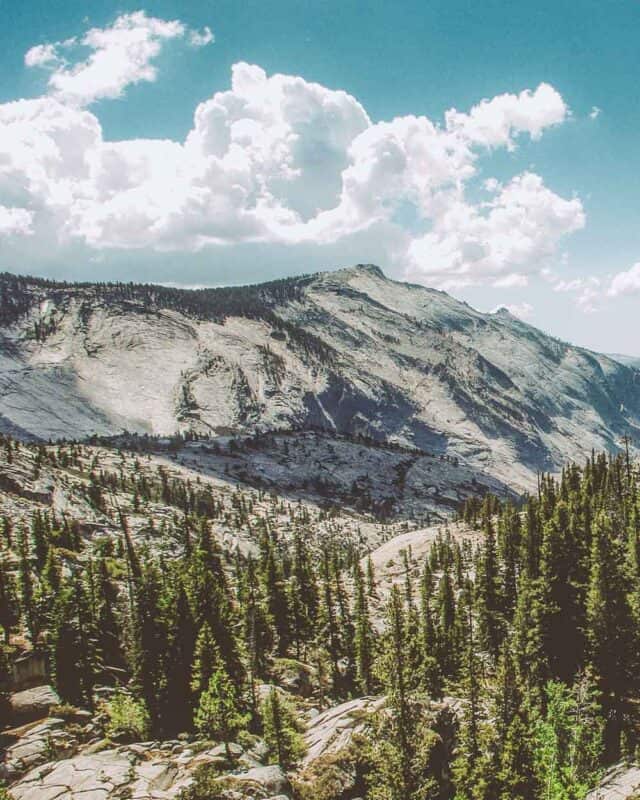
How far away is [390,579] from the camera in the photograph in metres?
124

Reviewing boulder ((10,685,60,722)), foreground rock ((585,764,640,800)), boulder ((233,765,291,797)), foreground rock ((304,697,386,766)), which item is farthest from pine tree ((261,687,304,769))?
boulder ((10,685,60,722))

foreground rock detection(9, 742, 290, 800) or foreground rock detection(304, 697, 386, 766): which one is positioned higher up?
foreground rock detection(9, 742, 290, 800)

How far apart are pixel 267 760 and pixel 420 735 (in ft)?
33.8

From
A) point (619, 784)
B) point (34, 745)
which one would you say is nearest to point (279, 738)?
point (34, 745)

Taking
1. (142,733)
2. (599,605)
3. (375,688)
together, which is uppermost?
(599,605)

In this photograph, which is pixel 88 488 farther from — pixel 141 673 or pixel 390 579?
pixel 141 673

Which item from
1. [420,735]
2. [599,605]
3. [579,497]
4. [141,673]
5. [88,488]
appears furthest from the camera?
[88,488]

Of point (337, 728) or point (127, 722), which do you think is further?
point (127, 722)

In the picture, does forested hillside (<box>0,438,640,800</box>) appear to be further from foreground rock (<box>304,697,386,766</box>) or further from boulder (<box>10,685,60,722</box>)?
boulder (<box>10,685,60,722</box>)

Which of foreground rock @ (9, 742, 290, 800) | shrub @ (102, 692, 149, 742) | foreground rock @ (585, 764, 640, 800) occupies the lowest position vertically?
shrub @ (102, 692, 149, 742)

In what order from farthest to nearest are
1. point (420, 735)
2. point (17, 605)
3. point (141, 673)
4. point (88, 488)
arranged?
point (88, 488), point (17, 605), point (141, 673), point (420, 735)

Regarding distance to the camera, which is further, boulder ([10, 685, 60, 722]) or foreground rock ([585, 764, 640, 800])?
boulder ([10, 685, 60, 722])

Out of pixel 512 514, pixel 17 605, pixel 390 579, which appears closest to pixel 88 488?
pixel 390 579

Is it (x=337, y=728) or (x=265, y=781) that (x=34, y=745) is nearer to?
(x=265, y=781)
